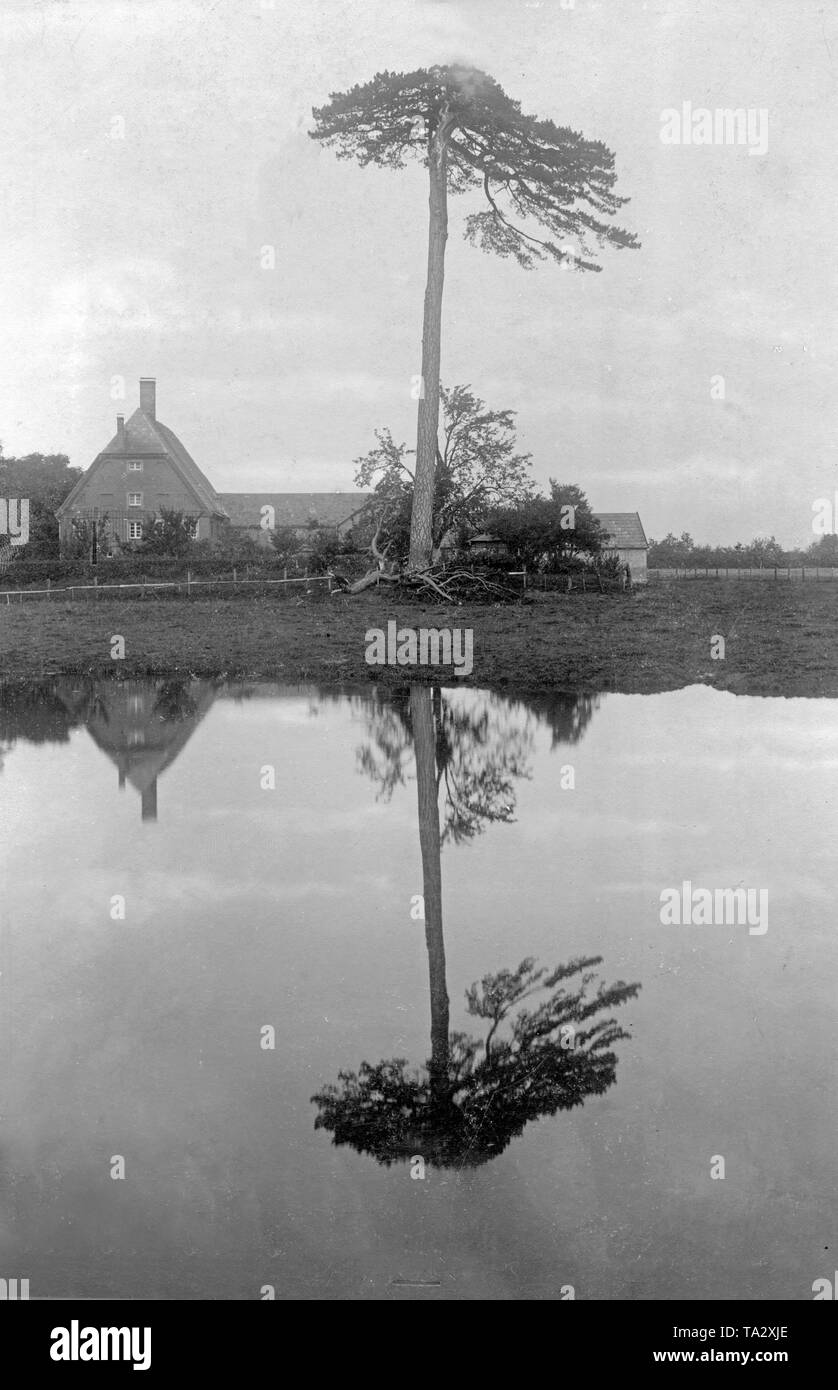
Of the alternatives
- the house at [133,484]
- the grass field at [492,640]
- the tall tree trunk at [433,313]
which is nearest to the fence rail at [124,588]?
the grass field at [492,640]

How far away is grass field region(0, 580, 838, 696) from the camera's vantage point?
1683 cm

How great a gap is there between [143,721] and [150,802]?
160 inches

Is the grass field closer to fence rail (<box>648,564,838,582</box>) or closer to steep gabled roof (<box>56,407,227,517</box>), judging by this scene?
fence rail (<box>648,564,838,582</box>)

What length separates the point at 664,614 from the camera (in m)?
23.9

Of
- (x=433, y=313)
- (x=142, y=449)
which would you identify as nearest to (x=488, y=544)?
(x=433, y=313)

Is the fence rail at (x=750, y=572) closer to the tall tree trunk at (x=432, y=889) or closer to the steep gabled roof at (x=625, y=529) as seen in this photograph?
the steep gabled roof at (x=625, y=529)

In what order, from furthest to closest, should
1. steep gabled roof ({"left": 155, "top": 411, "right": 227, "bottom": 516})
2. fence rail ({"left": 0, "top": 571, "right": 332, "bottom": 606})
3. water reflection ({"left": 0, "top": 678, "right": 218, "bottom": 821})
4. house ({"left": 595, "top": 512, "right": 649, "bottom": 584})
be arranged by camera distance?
1. steep gabled roof ({"left": 155, "top": 411, "right": 227, "bottom": 516})
2. house ({"left": 595, "top": 512, "right": 649, "bottom": 584})
3. fence rail ({"left": 0, "top": 571, "right": 332, "bottom": 606})
4. water reflection ({"left": 0, "top": 678, "right": 218, "bottom": 821})

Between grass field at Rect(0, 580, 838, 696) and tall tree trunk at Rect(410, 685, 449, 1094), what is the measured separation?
17.6 feet

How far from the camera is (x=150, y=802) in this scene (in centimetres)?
844

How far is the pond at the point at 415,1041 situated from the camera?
10.8 ft

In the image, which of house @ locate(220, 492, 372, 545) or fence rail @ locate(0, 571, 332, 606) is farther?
Result: house @ locate(220, 492, 372, 545)

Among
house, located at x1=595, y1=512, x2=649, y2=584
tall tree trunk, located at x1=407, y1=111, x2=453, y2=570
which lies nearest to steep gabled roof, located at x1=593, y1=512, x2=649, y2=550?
house, located at x1=595, y1=512, x2=649, y2=584

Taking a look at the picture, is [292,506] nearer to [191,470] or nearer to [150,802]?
[191,470]
